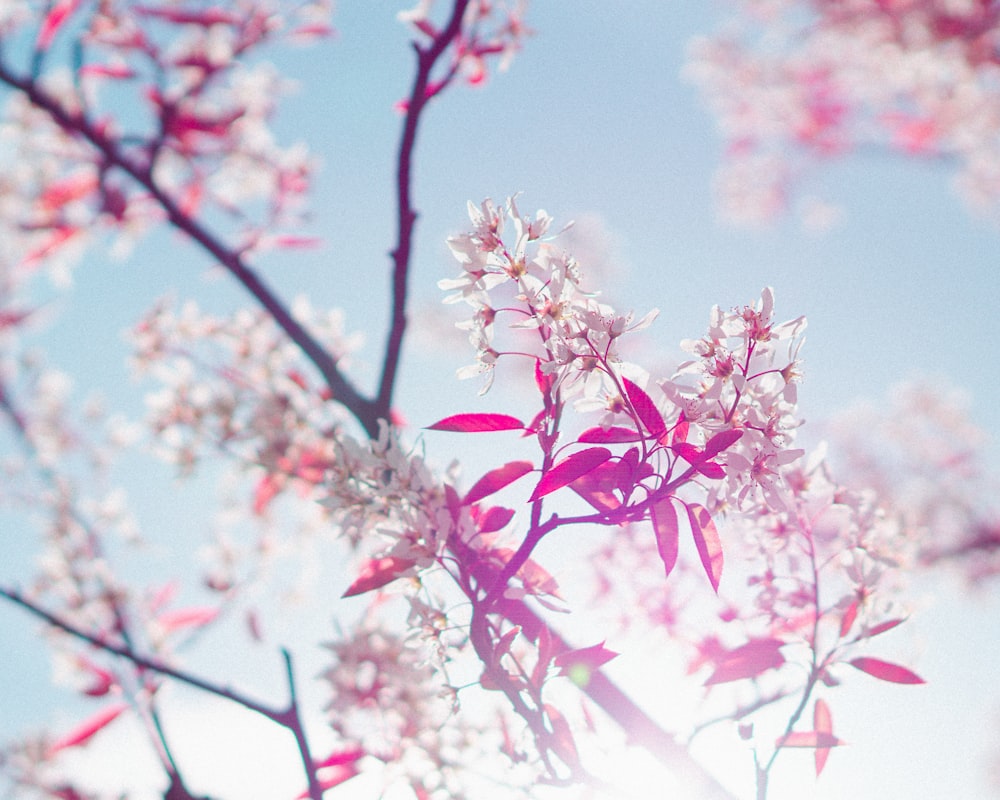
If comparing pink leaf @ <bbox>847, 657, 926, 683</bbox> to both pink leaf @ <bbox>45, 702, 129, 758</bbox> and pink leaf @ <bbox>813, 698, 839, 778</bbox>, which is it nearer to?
pink leaf @ <bbox>813, 698, 839, 778</bbox>

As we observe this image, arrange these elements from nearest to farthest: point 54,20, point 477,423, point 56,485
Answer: point 477,423
point 54,20
point 56,485

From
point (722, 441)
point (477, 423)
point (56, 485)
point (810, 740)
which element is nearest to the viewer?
point (722, 441)

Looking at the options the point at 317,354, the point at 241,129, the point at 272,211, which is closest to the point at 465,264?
the point at 317,354

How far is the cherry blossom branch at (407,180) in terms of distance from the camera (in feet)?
3.28

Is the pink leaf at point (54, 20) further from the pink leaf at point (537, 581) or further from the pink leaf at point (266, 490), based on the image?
the pink leaf at point (537, 581)

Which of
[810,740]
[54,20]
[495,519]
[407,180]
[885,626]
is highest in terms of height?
[54,20]

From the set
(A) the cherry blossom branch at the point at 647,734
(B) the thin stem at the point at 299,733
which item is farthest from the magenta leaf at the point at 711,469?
(B) the thin stem at the point at 299,733

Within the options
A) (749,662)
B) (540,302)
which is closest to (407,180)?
(540,302)

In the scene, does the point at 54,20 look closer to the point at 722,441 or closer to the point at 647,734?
the point at 722,441

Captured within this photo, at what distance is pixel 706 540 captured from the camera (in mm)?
649

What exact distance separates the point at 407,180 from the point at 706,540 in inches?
26.9

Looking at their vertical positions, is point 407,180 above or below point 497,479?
above

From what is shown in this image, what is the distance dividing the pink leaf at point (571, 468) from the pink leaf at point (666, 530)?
0.07 meters

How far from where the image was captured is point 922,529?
1.04 m
